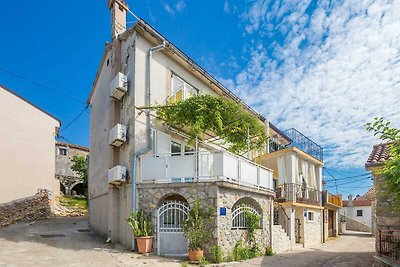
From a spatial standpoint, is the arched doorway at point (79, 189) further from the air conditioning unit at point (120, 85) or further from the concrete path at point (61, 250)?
the air conditioning unit at point (120, 85)

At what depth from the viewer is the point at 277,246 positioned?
15039mm

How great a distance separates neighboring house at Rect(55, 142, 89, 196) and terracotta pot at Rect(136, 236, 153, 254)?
25.9 m

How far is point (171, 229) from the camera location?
1171 centimetres

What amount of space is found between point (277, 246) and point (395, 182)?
865cm

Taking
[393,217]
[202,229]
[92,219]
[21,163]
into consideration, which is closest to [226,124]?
[202,229]

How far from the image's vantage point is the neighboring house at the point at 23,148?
19609mm

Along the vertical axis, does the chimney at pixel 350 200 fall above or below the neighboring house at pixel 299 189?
below

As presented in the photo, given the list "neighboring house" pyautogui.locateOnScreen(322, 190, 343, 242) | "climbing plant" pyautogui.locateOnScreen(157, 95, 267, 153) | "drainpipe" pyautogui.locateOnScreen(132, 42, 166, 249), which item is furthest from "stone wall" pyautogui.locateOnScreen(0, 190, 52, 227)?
"neighboring house" pyautogui.locateOnScreen(322, 190, 343, 242)

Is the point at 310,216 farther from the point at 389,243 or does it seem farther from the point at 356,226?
the point at 356,226

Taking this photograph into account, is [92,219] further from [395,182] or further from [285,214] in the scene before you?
[395,182]

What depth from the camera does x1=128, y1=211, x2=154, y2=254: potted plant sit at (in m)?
11.3

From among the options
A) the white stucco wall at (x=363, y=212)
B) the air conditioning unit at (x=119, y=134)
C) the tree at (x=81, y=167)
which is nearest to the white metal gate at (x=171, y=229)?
the air conditioning unit at (x=119, y=134)

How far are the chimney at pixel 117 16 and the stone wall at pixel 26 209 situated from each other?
11.2 metres

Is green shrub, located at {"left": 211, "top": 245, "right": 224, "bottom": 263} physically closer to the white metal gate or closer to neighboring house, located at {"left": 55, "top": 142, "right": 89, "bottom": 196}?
the white metal gate
